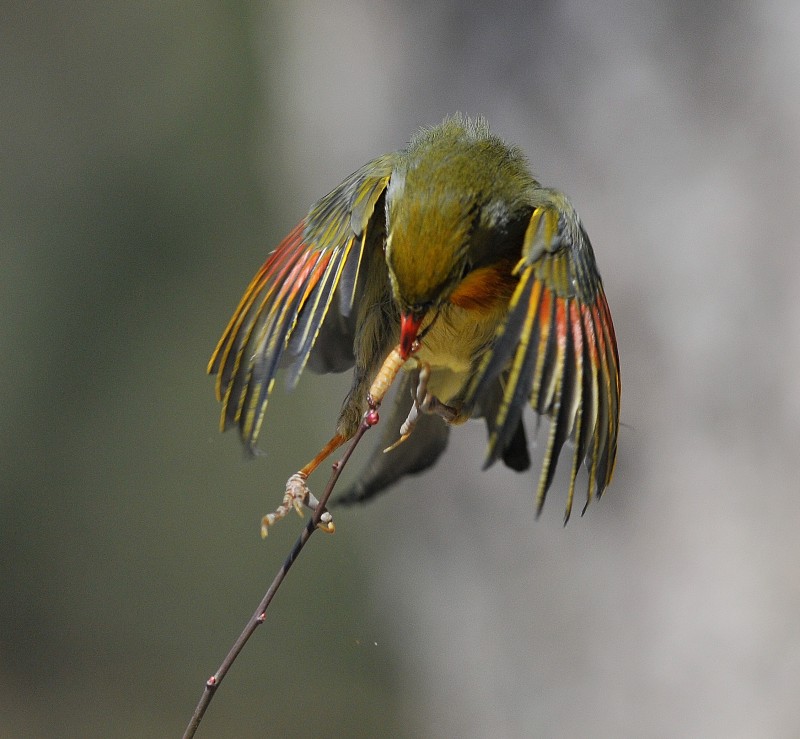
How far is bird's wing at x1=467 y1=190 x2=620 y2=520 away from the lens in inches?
56.4

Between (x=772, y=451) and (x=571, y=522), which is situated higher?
(x=772, y=451)

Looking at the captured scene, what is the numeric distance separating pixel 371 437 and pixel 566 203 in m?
2.09

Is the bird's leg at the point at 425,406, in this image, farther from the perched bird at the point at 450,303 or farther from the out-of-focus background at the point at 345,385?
the out-of-focus background at the point at 345,385

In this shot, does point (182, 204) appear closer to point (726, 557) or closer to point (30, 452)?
point (30, 452)

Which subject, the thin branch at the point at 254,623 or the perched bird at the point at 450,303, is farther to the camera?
the perched bird at the point at 450,303

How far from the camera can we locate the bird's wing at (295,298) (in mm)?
1716

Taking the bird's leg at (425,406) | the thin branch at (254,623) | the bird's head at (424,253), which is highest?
the bird's head at (424,253)

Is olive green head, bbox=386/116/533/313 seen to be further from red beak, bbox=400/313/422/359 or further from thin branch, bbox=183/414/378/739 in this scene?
thin branch, bbox=183/414/378/739

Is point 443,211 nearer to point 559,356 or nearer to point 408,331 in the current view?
point 408,331

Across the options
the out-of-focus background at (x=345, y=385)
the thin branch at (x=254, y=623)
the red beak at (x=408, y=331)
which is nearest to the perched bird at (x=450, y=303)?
the red beak at (x=408, y=331)

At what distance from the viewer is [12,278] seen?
501 cm

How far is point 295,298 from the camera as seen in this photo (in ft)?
5.85

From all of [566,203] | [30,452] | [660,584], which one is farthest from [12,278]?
[566,203]

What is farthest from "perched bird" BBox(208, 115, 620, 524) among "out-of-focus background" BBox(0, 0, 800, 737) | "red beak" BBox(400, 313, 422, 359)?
"out-of-focus background" BBox(0, 0, 800, 737)
